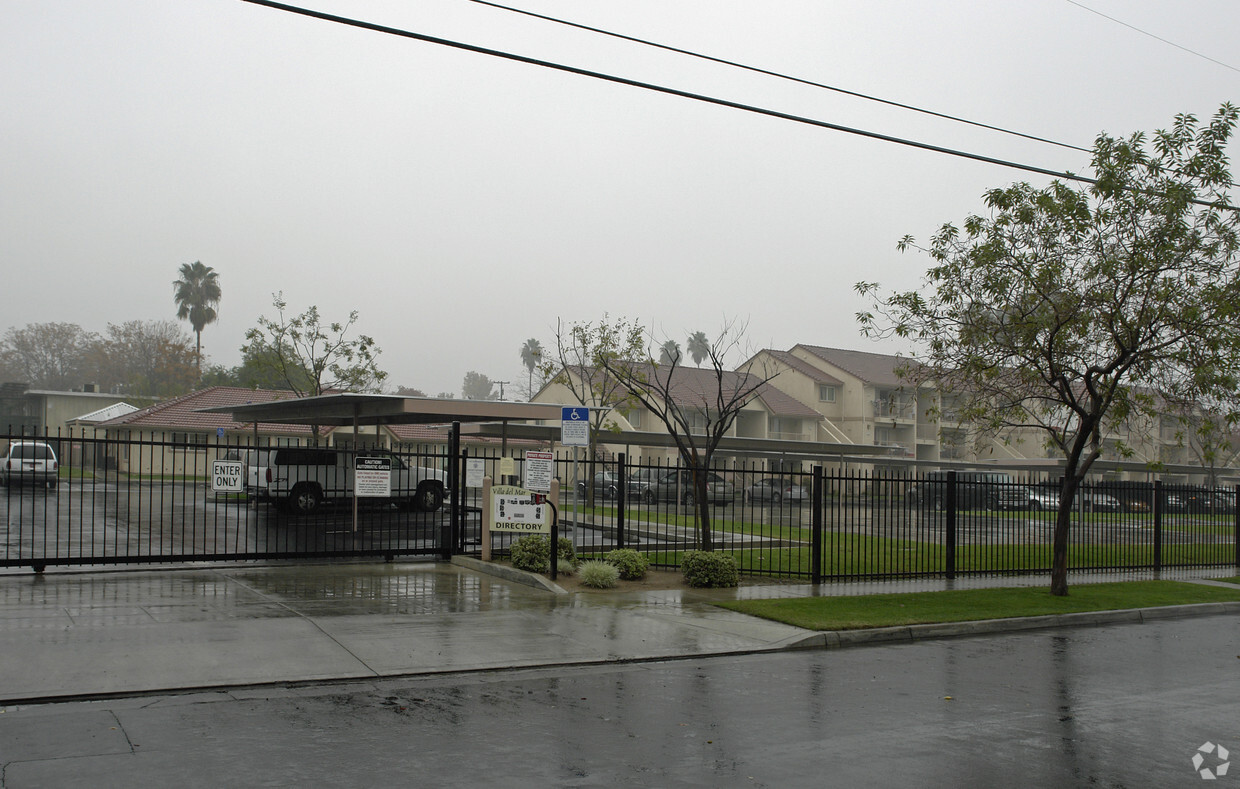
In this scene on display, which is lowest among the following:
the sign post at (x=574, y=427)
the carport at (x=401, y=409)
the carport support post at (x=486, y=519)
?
the carport support post at (x=486, y=519)

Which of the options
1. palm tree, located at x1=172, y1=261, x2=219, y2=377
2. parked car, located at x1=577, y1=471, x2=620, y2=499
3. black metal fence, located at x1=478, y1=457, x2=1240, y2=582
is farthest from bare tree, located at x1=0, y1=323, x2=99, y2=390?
black metal fence, located at x1=478, y1=457, x2=1240, y2=582

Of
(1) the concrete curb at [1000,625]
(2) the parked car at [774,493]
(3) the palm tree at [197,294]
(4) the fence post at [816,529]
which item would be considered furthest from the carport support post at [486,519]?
(3) the palm tree at [197,294]

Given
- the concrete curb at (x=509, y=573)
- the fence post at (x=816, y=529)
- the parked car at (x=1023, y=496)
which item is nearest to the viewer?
the concrete curb at (x=509, y=573)

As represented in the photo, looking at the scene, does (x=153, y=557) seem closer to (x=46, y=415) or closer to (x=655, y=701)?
(x=655, y=701)

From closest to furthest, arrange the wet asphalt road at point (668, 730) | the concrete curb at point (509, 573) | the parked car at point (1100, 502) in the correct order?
the wet asphalt road at point (668, 730) → the concrete curb at point (509, 573) → the parked car at point (1100, 502)

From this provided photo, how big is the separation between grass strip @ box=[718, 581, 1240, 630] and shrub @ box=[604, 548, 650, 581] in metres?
2.24

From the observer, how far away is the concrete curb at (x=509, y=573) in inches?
542

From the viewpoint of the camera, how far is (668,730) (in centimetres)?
699

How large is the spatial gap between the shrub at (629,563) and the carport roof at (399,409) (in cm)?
628

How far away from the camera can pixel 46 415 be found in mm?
61344

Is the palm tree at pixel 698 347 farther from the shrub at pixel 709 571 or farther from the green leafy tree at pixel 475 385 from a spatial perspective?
the shrub at pixel 709 571

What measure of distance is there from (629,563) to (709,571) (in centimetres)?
123

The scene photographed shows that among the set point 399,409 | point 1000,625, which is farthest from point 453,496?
point 1000,625

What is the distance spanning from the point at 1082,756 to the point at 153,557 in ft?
39.1
